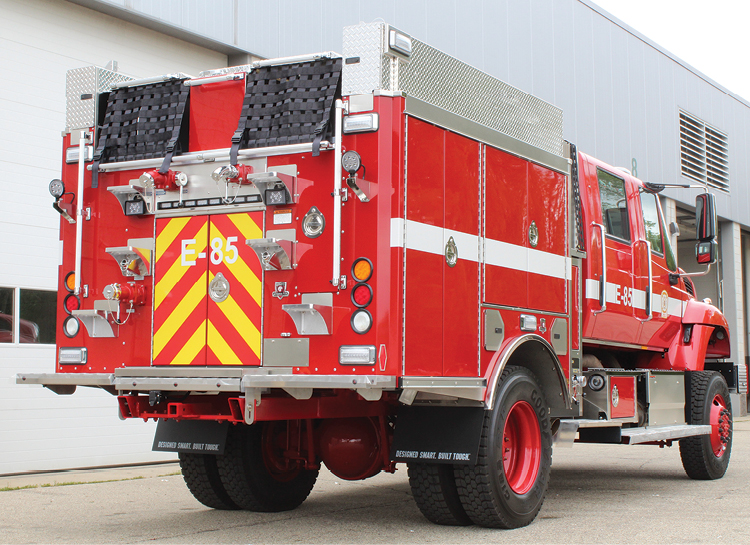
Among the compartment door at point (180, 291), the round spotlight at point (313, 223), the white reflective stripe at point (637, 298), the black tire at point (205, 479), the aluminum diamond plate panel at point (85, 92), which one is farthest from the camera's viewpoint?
the white reflective stripe at point (637, 298)

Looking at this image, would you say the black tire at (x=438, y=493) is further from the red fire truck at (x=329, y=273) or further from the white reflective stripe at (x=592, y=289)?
the white reflective stripe at (x=592, y=289)

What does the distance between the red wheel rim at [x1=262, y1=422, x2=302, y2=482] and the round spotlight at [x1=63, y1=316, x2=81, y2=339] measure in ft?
5.53

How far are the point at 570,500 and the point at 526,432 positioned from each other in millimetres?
1708

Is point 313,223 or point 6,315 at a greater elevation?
point 313,223

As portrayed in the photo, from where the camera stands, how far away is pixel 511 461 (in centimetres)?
681

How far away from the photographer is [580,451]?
45.7 feet

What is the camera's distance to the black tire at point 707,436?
969 centimetres

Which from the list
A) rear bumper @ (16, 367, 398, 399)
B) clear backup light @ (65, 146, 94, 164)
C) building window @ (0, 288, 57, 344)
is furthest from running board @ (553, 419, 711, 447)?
building window @ (0, 288, 57, 344)

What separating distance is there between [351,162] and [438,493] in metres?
2.40

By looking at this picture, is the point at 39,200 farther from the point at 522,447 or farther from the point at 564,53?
the point at 564,53

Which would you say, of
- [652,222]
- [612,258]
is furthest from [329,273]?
[652,222]

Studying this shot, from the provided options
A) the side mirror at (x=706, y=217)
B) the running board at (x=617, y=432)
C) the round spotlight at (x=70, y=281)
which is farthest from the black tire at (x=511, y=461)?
the side mirror at (x=706, y=217)

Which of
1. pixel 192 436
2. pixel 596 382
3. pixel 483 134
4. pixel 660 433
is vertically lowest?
pixel 660 433

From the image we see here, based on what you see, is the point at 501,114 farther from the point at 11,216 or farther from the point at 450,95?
the point at 11,216
